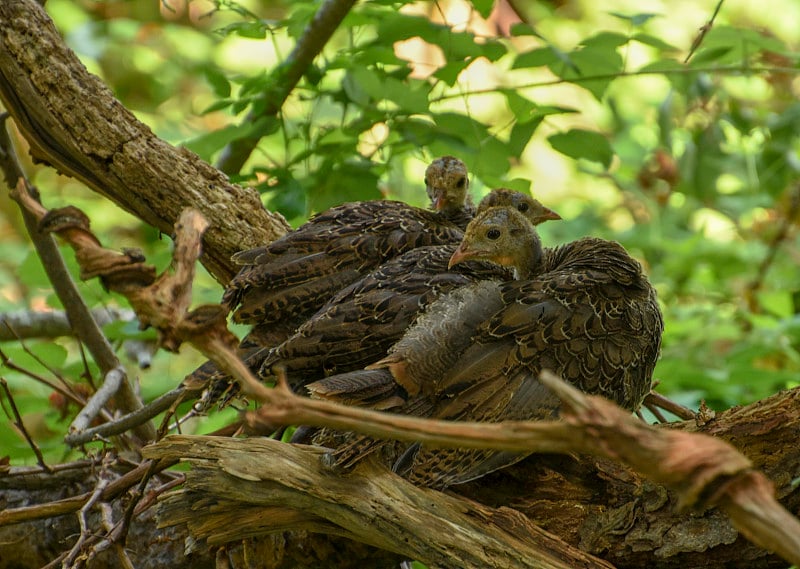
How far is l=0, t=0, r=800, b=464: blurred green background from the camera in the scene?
3.18m

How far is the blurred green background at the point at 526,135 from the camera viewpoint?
318 cm

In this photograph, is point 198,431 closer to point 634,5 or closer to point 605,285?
point 605,285

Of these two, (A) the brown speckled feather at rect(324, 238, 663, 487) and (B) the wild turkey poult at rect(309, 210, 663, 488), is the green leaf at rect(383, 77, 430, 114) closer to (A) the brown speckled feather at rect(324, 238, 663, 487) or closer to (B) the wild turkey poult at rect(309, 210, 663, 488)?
(B) the wild turkey poult at rect(309, 210, 663, 488)

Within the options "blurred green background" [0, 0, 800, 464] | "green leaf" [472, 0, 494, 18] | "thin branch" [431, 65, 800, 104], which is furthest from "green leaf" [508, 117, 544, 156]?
"green leaf" [472, 0, 494, 18]

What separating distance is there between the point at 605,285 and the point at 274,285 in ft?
3.25

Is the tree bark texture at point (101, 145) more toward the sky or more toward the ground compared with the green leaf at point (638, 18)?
more toward the ground

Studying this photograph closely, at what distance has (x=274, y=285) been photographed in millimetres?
2785

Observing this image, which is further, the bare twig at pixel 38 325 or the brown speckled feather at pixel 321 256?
the bare twig at pixel 38 325

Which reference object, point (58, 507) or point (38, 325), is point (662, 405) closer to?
point (58, 507)

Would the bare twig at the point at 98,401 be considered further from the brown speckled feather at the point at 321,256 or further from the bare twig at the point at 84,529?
the brown speckled feather at the point at 321,256

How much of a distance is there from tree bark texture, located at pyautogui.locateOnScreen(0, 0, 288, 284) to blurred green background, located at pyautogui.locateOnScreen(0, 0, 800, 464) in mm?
215

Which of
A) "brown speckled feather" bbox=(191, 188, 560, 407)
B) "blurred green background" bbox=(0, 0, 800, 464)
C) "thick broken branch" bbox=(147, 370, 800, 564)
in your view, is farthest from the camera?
"blurred green background" bbox=(0, 0, 800, 464)

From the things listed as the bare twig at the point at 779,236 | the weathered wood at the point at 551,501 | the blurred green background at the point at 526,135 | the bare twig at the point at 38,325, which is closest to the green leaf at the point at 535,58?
the blurred green background at the point at 526,135

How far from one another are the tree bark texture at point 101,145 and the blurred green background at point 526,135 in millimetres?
215
